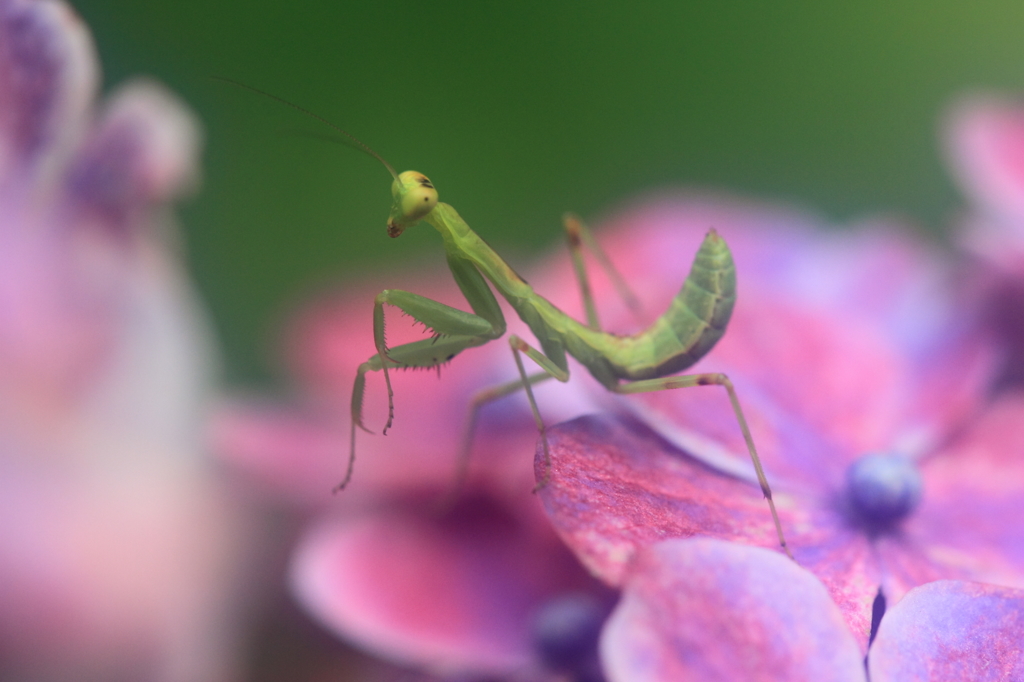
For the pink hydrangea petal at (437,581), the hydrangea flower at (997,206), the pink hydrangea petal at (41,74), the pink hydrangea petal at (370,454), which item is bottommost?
the pink hydrangea petal at (437,581)

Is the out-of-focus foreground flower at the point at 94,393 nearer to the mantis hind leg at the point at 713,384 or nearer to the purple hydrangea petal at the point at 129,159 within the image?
the purple hydrangea petal at the point at 129,159

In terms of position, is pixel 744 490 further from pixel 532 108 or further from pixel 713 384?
pixel 532 108

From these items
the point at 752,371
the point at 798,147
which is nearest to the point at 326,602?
the point at 752,371

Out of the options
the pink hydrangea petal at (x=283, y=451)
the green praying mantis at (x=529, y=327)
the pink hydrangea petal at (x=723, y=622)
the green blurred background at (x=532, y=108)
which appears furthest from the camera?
the green blurred background at (x=532, y=108)

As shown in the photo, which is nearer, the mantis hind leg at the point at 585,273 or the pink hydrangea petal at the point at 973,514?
the pink hydrangea petal at the point at 973,514

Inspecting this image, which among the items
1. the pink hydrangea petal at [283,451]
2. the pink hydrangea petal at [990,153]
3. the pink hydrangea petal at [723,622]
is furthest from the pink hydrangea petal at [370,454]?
the pink hydrangea petal at [990,153]

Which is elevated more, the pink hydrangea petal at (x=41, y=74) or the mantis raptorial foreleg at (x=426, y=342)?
the pink hydrangea petal at (x=41, y=74)
